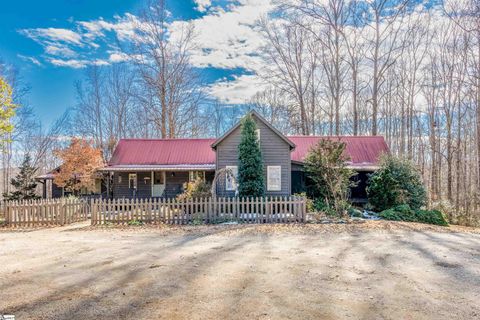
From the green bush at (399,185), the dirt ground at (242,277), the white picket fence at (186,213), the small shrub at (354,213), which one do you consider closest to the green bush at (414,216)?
the small shrub at (354,213)

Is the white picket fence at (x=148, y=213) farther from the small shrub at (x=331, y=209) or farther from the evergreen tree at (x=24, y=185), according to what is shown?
the evergreen tree at (x=24, y=185)

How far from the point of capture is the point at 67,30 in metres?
23.9

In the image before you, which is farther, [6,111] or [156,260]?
[6,111]

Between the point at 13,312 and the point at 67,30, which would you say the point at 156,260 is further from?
the point at 67,30

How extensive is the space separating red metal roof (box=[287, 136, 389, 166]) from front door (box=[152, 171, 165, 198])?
9.26m

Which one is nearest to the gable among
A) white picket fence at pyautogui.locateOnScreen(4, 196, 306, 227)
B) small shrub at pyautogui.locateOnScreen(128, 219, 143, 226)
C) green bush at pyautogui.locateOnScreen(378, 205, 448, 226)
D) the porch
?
the porch

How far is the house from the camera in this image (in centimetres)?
1791

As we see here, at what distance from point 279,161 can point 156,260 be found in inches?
461

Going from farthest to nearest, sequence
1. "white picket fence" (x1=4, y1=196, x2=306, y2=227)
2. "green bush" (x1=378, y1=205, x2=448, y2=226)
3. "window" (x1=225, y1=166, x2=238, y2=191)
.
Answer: "window" (x1=225, y1=166, x2=238, y2=191)
"green bush" (x1=378, y1=205, x2=448, y2=226)
"white picket fence" (x1=4, y1=196, x2=306, y2=227)

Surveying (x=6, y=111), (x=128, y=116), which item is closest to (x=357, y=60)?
(x=128, y=116)

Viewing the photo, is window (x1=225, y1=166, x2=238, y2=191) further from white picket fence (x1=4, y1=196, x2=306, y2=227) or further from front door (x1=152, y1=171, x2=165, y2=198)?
front door (x1=152, y1=171, x2=165, y2=198)

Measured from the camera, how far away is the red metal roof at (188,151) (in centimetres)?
2193

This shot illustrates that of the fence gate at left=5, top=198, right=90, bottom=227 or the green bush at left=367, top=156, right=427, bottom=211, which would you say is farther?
the green bush at left=367, top=156, right=427, bottom=211

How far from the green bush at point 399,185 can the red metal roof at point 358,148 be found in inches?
176
